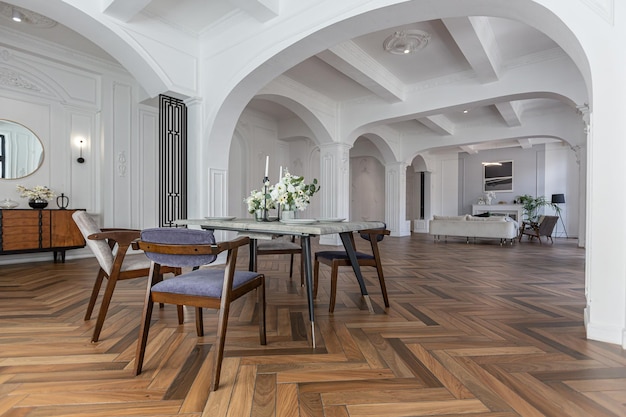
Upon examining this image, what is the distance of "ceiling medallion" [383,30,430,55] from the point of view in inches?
162

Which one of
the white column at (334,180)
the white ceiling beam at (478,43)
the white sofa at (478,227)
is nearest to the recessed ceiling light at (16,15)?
the white ceiling beam at (478,43)

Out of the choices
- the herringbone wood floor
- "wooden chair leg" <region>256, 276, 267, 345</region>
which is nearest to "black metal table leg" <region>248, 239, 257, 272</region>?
the herringbone wood floor

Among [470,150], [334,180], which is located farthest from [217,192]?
[470,150]

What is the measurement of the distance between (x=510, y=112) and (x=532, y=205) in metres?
4.88

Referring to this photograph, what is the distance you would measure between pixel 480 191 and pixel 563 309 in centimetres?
977

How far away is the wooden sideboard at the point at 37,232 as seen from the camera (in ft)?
13.1

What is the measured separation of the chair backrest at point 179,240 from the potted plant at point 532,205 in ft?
36.5

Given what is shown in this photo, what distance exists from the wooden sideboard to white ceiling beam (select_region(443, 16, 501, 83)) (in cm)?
551

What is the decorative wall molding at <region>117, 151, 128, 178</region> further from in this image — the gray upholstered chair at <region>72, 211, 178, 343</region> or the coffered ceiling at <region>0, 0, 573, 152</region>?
the gray upholstered chair at <region>72, 211, 178, 343</region>

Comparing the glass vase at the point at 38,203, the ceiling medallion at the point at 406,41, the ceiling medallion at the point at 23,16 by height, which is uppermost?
the ceiling medallion at the point at 23,16

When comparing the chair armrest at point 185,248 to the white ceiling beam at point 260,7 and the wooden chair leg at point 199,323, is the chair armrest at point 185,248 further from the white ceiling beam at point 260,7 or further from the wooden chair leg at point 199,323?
the white ceiling beam at point 260,7

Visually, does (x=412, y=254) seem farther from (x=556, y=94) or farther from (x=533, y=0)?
(x=533, y=0)

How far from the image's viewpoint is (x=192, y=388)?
1.43 metres

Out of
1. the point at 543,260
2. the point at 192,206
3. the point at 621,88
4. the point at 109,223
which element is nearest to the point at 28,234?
the point at 109,223
